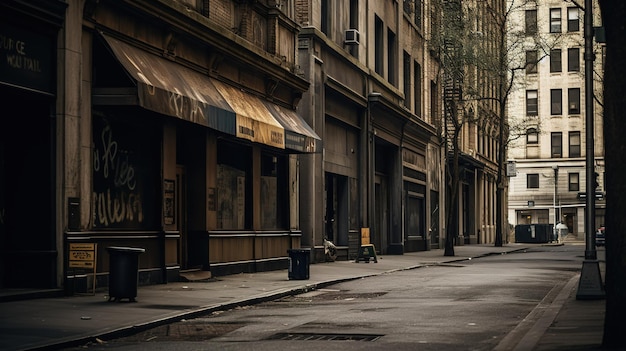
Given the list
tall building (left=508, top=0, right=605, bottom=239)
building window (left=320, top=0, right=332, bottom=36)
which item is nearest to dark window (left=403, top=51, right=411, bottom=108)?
building window (left=320, top=0, right=332, bottom=36)

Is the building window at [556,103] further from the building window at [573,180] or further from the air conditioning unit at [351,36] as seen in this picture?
the air conditioning unit at [351,36]

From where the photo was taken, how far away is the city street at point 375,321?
12258mm

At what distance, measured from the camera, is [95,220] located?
1900 centimetres

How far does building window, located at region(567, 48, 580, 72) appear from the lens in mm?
102750

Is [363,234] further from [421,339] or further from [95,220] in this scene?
[421,339]

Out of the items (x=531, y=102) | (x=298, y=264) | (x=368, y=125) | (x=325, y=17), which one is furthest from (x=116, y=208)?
(x=531, y=102)

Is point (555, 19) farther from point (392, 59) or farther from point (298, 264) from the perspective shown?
point (298, 264)

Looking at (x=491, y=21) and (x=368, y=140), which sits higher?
(x=491, y=21)

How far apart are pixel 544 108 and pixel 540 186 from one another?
8.18 metres

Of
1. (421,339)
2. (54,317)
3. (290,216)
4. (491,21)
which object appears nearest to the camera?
(421,339)

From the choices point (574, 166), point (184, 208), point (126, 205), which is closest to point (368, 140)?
point (184, 208)

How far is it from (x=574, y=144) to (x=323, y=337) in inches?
3710

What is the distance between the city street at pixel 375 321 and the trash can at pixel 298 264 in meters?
0.93

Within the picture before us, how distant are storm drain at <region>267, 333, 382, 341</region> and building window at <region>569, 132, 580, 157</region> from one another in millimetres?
93890
